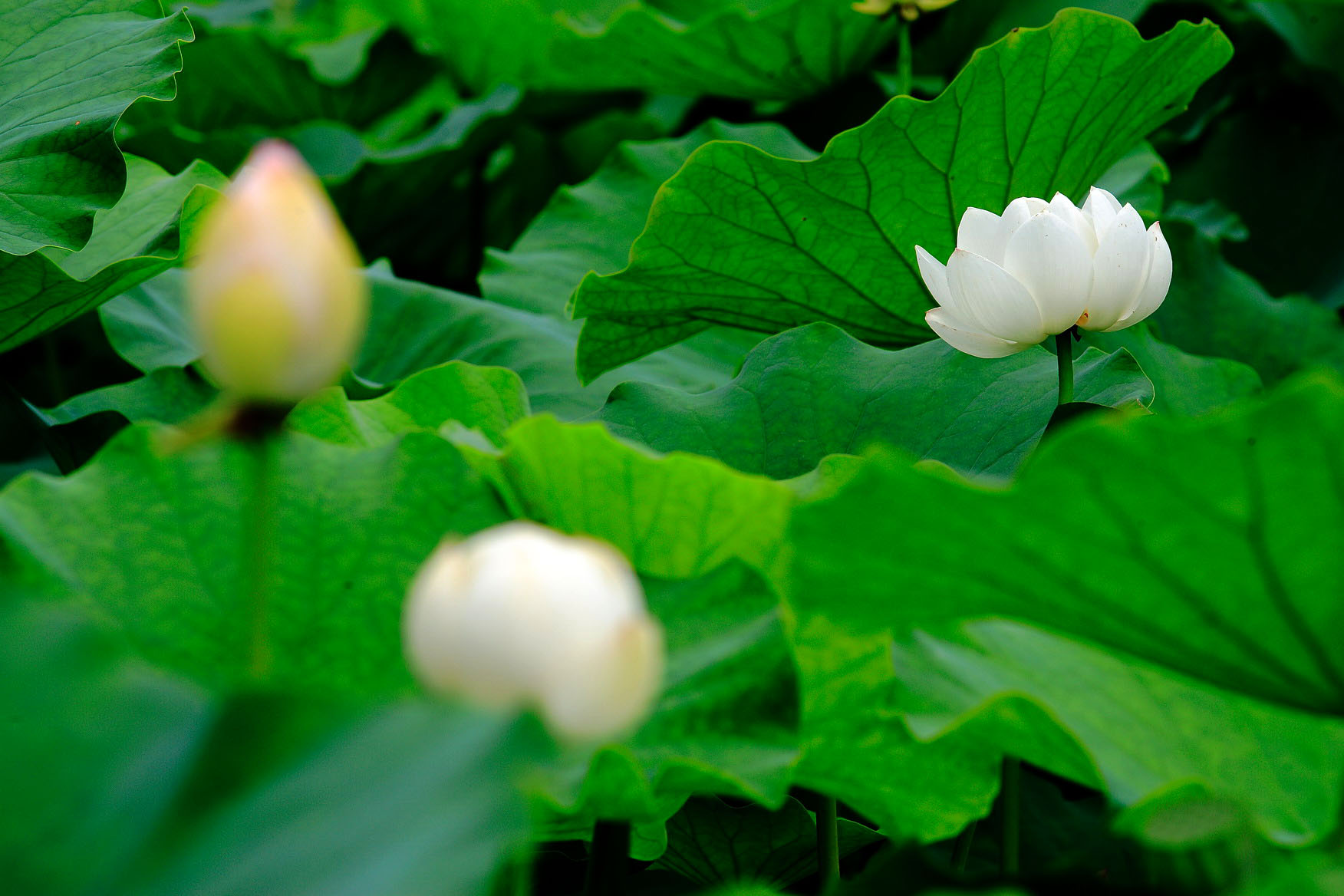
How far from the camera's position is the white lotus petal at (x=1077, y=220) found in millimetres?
894

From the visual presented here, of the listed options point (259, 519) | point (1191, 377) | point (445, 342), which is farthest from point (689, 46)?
point (259, 519)

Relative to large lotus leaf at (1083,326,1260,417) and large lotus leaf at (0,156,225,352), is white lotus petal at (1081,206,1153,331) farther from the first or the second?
large lotus leaf at (0,156,225,352)

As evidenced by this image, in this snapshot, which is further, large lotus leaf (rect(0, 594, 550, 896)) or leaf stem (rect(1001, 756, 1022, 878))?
leaf stem (rect(1001, 756, 1022, 878))

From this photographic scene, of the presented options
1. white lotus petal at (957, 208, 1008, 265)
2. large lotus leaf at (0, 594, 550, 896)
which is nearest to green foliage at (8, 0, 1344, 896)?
A: large lotus leaf at (0, 594, 550, 896)

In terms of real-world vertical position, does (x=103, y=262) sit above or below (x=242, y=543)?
below

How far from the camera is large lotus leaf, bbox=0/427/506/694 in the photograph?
2.07ft

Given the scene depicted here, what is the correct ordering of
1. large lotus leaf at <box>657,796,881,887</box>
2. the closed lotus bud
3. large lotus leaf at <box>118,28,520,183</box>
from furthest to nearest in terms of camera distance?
1. large lotus leaf at <box>118,28,520,183</box>
2. the closed lotus bud
3. large lotus leaf at <box>657,796,881,887</box>

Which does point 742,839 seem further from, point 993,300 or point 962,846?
point 993,300

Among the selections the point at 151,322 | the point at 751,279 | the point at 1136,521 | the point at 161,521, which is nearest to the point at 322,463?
the point at 161,521

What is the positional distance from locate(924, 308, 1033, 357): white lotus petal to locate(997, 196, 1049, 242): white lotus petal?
7 centimetres

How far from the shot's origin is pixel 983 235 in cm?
93

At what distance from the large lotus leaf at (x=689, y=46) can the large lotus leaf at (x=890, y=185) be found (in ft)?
1.69

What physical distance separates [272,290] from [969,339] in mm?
673

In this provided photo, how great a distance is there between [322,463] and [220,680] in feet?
0.47
